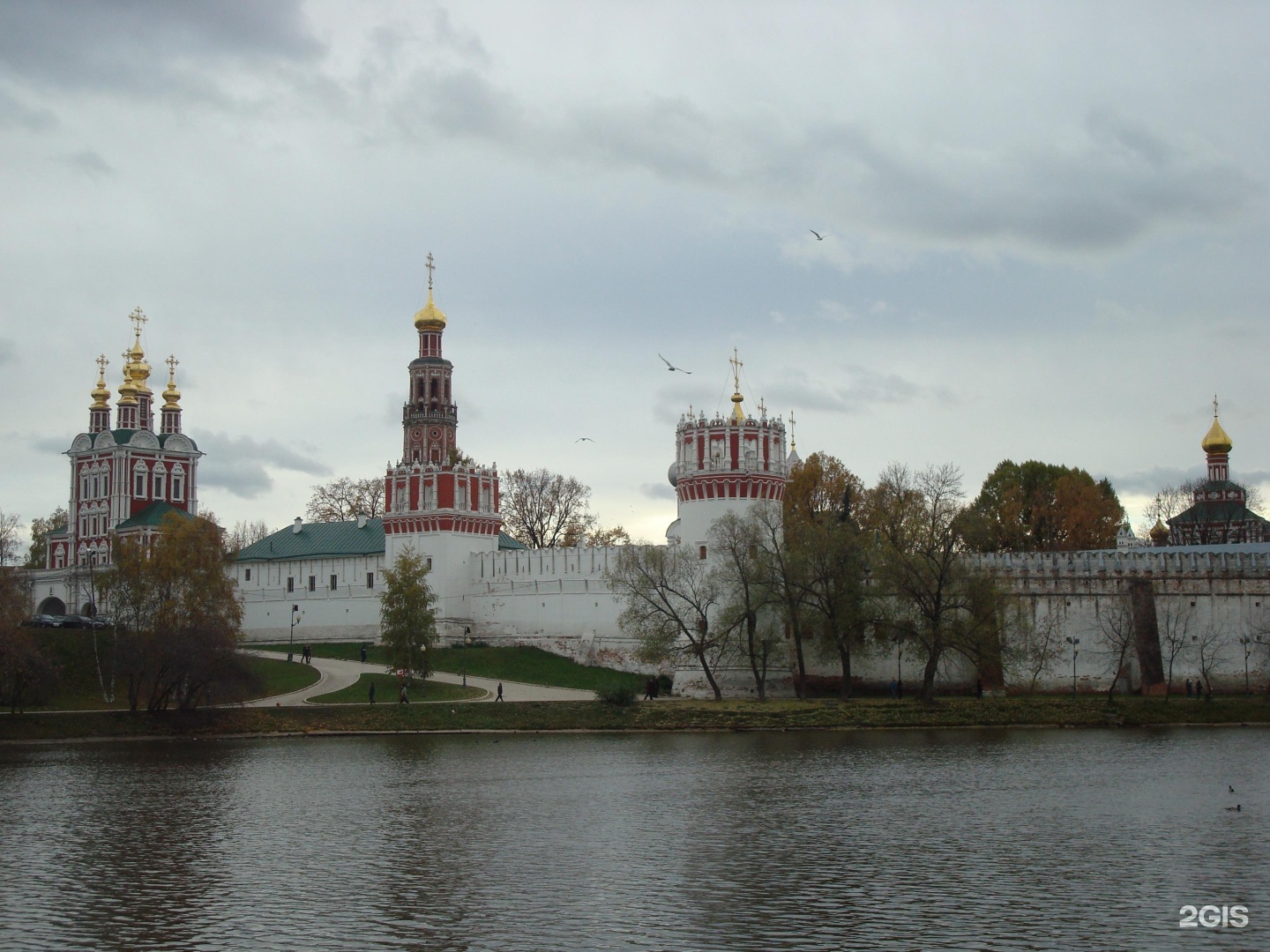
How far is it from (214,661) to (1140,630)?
30023 millimetres

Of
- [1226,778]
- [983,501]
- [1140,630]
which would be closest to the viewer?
[1226,778]

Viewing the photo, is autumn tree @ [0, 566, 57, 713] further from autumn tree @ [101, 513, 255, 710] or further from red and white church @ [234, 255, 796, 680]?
red and white church @ [234, 255, 796, 680]

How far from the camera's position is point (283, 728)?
1706 inches

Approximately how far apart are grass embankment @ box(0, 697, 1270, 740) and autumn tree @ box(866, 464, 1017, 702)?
6.03ft

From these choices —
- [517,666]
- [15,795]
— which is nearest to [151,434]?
[517,666]

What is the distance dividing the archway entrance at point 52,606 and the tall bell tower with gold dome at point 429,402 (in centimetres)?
1924

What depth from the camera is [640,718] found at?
146ft

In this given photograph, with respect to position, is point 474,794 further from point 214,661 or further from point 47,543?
point 47,543

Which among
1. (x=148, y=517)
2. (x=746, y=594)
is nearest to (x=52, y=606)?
(x=148, y=517)

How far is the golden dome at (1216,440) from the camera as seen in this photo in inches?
3268

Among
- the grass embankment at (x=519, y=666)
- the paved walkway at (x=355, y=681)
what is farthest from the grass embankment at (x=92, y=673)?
the grass embankment at (x=519, y=666)

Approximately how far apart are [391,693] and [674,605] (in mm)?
10242

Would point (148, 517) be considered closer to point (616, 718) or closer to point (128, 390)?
point (128, 390)

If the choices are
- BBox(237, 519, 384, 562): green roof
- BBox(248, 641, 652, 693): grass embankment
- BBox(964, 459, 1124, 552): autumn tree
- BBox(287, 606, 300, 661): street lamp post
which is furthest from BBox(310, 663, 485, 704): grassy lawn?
BBox(964, 459, 1124, 552): autumn tree
